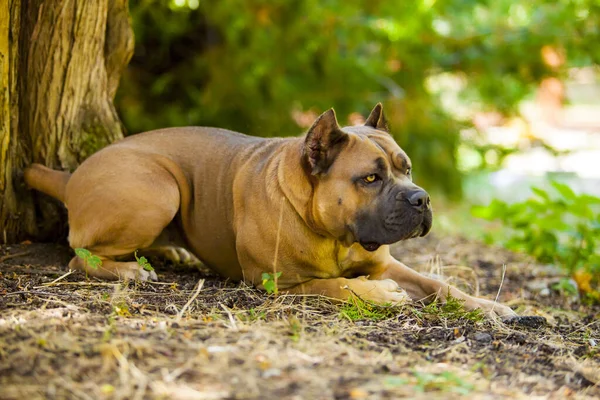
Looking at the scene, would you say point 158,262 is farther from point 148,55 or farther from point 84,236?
point 148,55

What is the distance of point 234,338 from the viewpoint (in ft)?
11.6

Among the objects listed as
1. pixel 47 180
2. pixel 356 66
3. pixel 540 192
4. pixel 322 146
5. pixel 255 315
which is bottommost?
pixel 255 315

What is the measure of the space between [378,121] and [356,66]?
12.3 feet

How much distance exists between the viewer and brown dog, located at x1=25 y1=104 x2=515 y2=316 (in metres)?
4.55

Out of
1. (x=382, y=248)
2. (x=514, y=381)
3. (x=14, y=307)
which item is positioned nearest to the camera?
(x=514, y=381)

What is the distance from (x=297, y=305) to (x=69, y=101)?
2.60m

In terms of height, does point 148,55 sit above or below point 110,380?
above

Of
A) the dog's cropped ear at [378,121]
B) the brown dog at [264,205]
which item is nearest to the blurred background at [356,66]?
the brown dog at [264,205]

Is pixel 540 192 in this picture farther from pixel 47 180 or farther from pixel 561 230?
pixel 47 180

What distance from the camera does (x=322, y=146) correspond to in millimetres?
4590

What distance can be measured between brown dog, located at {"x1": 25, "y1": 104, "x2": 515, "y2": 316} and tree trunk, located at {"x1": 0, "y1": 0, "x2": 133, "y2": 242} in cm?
24

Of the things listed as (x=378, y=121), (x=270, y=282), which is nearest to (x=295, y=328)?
(x=270, y=282)

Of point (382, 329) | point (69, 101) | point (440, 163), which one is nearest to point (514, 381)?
point (382, 329)

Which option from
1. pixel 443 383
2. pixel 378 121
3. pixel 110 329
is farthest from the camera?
pixel 378 121
